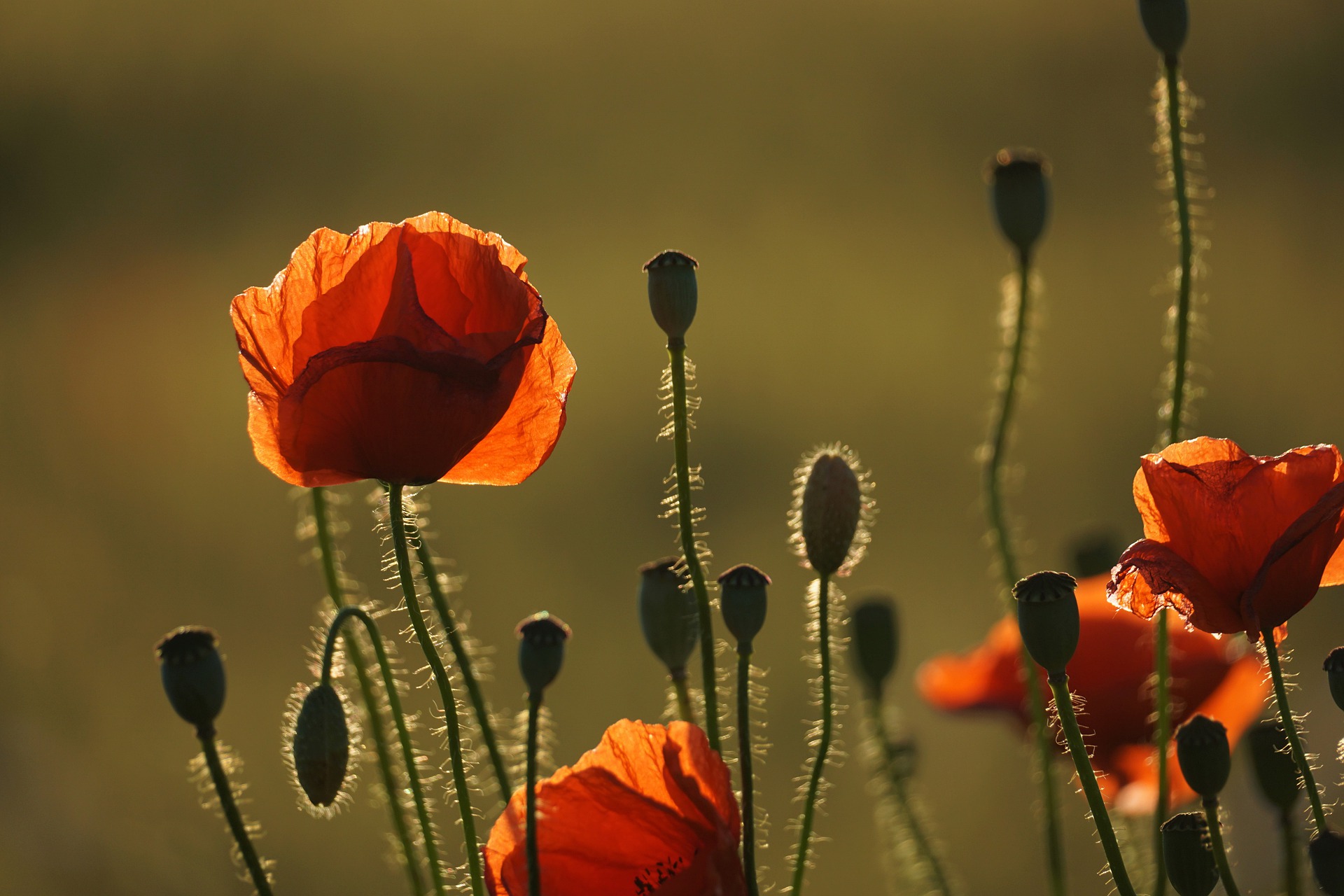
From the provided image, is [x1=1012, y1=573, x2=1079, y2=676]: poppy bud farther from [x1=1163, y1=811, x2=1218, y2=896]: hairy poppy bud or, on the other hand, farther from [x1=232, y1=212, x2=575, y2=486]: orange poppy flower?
[x1=232, y1=212, x2=575, y2=486]: orange poppy flower

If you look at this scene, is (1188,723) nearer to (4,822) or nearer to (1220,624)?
(1220,624)

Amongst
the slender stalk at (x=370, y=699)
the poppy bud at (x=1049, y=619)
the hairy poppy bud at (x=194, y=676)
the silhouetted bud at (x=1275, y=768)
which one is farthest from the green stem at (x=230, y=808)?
the silhouetted bud at (x=1275, y=768)

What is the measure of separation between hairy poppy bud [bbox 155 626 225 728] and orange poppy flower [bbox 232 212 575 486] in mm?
61

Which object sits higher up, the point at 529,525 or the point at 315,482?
the point at 529,525

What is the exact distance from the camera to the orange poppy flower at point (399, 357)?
0.41 metres

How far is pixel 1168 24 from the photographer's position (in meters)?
0.51

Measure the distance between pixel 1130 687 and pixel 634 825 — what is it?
35 cm

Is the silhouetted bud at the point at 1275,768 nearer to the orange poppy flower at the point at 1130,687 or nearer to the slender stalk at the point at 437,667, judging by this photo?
the orange poppy flower at the point at 1130,687

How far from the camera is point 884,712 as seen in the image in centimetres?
67

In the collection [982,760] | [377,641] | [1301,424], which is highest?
[1301,424]

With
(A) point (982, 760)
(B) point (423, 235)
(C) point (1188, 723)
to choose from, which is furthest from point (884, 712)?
(A) point (982, 760)

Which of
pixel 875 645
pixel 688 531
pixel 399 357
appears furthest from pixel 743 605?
pixel 875 645

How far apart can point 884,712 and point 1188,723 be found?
262 millimetres

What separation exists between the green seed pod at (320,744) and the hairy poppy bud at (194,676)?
3 cm
